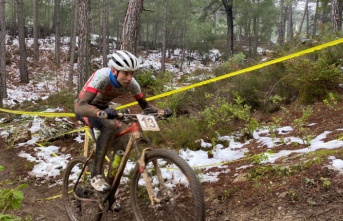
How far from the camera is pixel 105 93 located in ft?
12.6

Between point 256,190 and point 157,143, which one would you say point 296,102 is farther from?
point 256,190

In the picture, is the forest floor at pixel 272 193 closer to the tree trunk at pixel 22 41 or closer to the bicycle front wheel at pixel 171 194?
the bicycle front wheel at pixel 171 194

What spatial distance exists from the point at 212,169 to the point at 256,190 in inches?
49.2

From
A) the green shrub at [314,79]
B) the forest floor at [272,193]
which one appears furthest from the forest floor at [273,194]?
the green shrub at [314,79]

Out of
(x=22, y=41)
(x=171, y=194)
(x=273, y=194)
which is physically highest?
(x=22, y=41)

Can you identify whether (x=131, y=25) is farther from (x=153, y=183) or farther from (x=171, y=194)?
(x=171, y=194)

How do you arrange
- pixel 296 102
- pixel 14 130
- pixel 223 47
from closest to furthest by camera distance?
pixel 296 102 → pixel 14 130 → pixel 223 47

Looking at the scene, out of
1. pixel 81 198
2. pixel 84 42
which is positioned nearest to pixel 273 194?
pixel 81 198

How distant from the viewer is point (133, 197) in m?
3.54

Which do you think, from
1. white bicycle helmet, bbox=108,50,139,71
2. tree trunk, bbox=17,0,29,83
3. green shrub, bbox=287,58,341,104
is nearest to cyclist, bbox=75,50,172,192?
white bicycle helmet, bbox=108,50,139,71

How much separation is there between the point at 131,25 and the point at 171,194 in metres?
8.63

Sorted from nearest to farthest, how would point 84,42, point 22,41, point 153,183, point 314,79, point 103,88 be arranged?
point 153,183
point 103,88
point 314,79
point 84,42
point 22,41

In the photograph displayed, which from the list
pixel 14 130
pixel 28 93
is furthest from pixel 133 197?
pixel 28 93

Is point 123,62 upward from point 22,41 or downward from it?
downward
